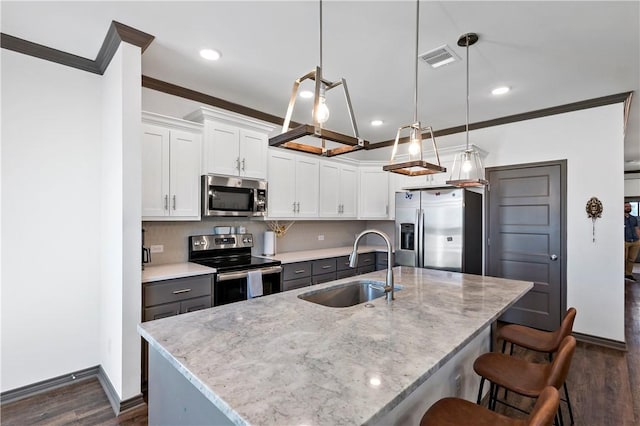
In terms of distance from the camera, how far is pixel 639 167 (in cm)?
812

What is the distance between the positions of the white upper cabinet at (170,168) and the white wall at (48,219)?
42 cm

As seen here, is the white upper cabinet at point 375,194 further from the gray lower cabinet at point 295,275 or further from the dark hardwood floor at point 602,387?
the dark hardwood floor at point 602,387

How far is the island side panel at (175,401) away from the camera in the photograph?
3.64 ft

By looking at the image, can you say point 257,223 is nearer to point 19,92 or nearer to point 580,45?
point 19,92

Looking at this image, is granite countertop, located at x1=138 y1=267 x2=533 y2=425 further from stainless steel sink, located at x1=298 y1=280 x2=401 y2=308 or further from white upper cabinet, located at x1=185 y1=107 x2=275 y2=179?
white upper cabinet, located at x1=185 y1=107 x2=275 y2=179

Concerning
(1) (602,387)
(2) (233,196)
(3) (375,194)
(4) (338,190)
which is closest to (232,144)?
(2) (233,196)

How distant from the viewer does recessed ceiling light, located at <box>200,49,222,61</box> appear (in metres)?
2.60

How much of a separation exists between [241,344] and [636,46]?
3552 mm

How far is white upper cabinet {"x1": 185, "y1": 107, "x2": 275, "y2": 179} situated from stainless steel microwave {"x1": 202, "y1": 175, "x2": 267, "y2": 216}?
80mm

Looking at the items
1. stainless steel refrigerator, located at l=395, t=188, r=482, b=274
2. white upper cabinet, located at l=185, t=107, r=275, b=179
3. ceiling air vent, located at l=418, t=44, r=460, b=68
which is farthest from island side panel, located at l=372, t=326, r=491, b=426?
white upper cabinet, located at l=185, t=107, r=275, b=179

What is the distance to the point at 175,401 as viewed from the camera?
4.36 feet

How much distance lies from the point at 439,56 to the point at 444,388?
244 cm

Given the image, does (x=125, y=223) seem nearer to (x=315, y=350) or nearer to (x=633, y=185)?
(x=315, y=350)

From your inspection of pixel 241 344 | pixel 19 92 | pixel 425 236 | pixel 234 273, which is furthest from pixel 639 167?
pixel 19 92
